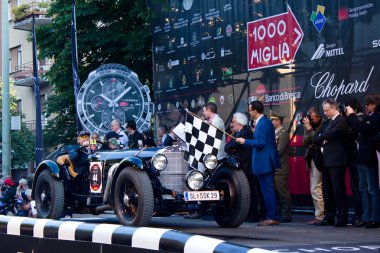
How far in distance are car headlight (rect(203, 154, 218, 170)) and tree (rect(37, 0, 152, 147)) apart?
36.7 ft

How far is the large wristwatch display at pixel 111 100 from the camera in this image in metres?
17.0

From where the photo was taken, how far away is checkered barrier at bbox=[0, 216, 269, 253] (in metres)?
4.36

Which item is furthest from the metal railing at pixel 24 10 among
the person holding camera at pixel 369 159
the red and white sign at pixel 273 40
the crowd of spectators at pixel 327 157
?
the person holding camera at pixel 369 159

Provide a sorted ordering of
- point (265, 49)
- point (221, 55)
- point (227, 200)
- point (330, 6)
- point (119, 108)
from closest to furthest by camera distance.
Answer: point (227, 200)
point (330, 6)
point (265, 49)
point (221, 55)
point (119, 108)

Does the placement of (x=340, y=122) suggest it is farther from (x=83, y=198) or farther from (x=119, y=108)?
(x=119, y=108)

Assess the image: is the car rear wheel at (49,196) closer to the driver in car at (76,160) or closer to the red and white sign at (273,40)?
the driver in car at (76,160)

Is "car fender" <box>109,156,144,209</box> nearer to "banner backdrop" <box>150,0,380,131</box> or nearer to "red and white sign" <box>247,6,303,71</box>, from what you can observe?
"banner backdrop" <box>150,0,380,131</box>

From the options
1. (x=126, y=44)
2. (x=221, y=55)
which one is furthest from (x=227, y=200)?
(x=126, y=44)

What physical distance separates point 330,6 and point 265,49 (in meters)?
1.52

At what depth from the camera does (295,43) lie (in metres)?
13.2

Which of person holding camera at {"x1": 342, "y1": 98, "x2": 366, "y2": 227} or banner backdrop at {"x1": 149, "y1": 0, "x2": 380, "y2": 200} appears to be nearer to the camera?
person holding camera at {"x1": 342, "y1": 98, "x2": 366, "y2": 227}

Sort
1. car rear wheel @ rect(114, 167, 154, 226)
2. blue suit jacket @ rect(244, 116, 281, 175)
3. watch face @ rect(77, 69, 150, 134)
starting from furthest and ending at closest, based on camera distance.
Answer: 1. watch face @ rect(77, 69, 150, 134)
2. blue suit jacket @ rect(244, 116, 281, 175)
3. car rear wheel @ rect(114, 167, 154, 226)

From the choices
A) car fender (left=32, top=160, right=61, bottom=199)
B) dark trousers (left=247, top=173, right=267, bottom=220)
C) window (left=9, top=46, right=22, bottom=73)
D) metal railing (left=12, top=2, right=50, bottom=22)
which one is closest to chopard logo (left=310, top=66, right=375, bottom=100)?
dark trousers (left=247, top=173, right=267, bottom=220)

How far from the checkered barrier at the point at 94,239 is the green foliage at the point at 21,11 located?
125ft
